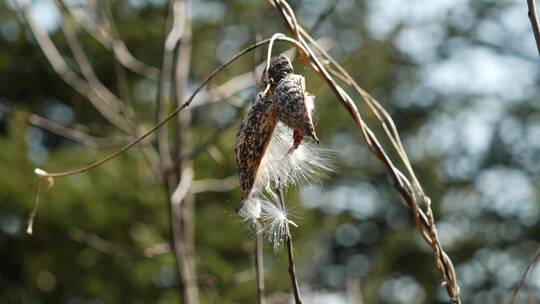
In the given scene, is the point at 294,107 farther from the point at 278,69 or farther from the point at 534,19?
the point at 534,19

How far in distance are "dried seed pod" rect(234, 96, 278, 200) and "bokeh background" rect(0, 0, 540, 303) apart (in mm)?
4115

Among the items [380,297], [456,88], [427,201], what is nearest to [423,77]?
[456,88]

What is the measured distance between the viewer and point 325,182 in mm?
5082

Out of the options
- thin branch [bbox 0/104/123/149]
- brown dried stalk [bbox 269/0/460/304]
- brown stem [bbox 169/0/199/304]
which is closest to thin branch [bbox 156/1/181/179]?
brown stem [bbox 169/0/199/304]

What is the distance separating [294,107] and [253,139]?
60 mm

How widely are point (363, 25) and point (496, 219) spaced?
2.33 meters

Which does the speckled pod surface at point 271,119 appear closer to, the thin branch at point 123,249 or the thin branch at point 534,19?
the thin branch at point 534,19

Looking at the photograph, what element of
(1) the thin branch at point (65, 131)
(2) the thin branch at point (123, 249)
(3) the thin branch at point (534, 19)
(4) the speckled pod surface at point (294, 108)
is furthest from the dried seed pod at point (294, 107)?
(1) the thin branch at point (65, 131)

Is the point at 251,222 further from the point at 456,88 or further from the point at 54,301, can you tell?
the point at 456,88

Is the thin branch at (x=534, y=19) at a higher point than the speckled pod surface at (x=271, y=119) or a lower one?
higher

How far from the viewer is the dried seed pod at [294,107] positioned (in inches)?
39.0

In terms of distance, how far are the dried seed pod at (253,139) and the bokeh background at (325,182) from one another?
13.5 ft

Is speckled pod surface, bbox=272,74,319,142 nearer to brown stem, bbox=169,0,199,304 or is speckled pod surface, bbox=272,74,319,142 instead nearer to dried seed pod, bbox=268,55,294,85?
dried seed pod, bbox=268,55,294,85

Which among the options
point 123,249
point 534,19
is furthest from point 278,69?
point 123,249
